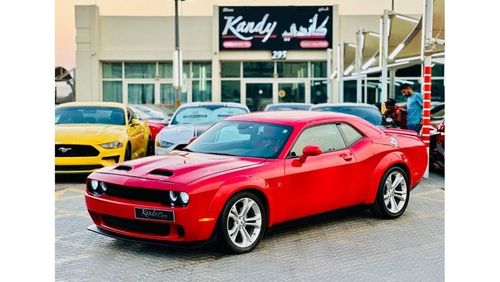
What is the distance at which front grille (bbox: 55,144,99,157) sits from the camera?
10883 mm

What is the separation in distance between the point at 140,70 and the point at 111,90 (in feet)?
6.11

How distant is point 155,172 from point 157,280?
47.3 inches

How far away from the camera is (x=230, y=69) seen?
114ft

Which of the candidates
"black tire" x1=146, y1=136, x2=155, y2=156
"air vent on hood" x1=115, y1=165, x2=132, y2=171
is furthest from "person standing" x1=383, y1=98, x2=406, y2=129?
"air vent on hood" x1=115, y1=165, x2=132, y2=171

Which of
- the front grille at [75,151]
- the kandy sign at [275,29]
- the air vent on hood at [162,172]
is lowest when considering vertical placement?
the front grille at [75,151]

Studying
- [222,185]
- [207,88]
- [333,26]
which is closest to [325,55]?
[333,26]

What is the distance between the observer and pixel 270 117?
7645 mm

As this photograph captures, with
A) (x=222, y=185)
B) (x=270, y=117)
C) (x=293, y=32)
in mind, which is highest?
(x=293, y=32)

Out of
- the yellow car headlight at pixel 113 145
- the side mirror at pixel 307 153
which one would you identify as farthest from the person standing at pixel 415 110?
the side mirror at pixel 307 153

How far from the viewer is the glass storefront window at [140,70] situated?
1384 inches

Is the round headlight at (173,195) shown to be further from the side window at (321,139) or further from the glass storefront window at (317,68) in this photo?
the glass storefront window at (317,68)
